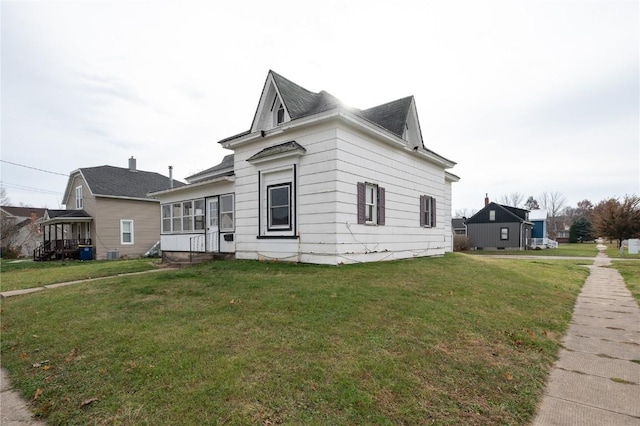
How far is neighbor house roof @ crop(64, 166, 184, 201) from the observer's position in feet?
76.0

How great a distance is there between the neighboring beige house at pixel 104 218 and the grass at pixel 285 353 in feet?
57.4

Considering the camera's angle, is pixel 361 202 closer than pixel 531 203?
Yes

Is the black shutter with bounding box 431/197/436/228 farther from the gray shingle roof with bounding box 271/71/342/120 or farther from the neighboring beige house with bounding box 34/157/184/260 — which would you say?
the neighboring beige house with bounding box 34/157/184/260

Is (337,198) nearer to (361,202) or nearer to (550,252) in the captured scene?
(361,202)

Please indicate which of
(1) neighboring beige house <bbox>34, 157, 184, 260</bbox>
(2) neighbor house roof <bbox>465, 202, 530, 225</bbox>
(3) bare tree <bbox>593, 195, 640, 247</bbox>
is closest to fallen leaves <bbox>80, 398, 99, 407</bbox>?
(1) neighboring beige house <bbox>34, 157, 184, 260</bbox>

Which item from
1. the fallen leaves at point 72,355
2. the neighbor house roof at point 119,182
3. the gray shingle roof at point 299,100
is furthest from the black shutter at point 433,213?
the neighbor house roof at point 119,182

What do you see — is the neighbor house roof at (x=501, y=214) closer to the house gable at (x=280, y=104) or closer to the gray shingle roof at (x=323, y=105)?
the gray shingle roof at (x=323, y=105)

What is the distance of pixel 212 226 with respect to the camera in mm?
13828

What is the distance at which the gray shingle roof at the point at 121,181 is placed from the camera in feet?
76.2

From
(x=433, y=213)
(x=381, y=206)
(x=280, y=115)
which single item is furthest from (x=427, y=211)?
(x=280, y=115)

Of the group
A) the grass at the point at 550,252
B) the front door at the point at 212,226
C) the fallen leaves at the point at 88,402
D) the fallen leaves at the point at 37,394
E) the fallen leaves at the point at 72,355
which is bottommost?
the grass at the point at 550,252

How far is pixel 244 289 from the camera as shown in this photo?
6852 millimetres

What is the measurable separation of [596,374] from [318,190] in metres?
7.49

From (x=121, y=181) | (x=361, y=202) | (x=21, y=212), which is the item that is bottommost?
(x=361, y=202)
